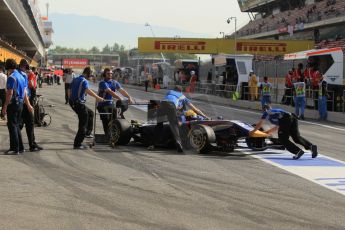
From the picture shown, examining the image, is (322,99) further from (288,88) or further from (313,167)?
(313,167)

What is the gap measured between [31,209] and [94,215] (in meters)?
0.76

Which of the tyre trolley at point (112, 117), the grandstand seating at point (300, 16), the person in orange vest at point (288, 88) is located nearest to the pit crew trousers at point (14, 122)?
the tyre trolley at point (112, 117)

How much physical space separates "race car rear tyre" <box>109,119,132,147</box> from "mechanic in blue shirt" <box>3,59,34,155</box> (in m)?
2.06

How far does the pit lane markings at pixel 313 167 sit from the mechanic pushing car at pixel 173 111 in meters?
1.47

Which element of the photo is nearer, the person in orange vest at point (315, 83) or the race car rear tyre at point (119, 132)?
the race car rear tyre at point (119, 132)

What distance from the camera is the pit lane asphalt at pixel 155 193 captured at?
5.76 m

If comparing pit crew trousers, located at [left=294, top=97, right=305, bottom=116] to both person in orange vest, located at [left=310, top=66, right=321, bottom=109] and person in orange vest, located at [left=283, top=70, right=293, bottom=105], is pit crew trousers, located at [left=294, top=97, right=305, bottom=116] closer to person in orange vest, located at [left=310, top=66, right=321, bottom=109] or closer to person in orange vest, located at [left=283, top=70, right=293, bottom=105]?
person in orange vest, located at [left=310, top=66, right=321, bottom=109]

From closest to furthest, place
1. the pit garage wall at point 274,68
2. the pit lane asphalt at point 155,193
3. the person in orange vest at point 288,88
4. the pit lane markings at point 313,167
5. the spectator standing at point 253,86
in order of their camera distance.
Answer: the pit lane asphalt at point 155,193, the pit lane markings at point 313,167, the person in orange vest at point 288,88, the pit garage wall at point 274,68, the spectator standing at point 253,86

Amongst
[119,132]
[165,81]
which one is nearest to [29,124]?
[119,132]

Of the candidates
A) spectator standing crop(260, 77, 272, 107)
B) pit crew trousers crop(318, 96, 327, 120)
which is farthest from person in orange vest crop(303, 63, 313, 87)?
pit crew trousers crop(318, 96, 327, 120)

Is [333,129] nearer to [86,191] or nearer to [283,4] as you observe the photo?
[86,191]

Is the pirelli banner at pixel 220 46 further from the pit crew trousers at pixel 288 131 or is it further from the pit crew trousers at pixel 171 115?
the pit crew trousers at pixel 288 131

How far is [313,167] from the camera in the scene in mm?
9656

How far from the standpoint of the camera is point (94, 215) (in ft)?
19.5
